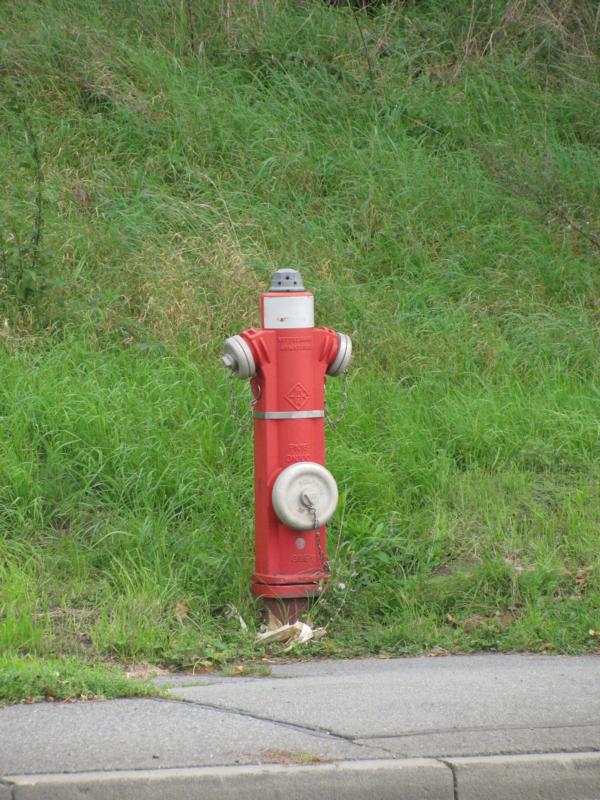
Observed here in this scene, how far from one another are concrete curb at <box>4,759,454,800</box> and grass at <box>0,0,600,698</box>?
1.71 meters

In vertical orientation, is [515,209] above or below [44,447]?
above

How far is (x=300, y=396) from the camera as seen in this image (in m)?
6.07

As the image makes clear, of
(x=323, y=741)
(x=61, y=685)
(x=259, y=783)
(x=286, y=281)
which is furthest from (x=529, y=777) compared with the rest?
(x=286, y=281)

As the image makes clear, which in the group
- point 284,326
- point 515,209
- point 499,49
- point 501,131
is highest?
point 499,49

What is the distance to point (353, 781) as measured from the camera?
3.79 meters

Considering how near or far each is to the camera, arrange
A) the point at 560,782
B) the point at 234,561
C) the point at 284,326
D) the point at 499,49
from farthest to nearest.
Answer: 1. the point at 499,49
2. the point at 234,561
3. the point at 284,326
4. the point at 560,782

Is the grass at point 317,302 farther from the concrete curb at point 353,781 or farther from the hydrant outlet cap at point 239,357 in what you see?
the concrete curb at point 353,781

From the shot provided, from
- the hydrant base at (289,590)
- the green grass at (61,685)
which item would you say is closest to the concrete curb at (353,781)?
the green grass at (61,685)

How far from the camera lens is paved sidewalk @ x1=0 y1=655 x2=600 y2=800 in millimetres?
3748

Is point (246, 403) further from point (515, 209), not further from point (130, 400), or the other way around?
point (515, 209)

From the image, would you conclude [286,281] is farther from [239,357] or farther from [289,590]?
[289,590]

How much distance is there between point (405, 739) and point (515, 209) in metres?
7.14

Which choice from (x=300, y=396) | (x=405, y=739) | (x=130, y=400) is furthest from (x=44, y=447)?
(x=405, y=739)

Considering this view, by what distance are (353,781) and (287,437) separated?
250 centimetres
